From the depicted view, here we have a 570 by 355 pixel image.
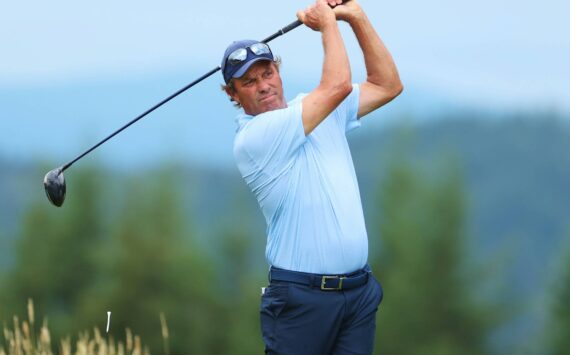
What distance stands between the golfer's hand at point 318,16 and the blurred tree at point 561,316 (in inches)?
1017

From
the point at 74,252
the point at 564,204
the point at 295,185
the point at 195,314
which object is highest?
the point at 295,185

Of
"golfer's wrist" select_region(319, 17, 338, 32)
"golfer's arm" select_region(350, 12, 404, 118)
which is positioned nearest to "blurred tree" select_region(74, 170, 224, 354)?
"golfer's arm" select_region(350, 12, 404, 118)

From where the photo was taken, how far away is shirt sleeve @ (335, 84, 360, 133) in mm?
4770

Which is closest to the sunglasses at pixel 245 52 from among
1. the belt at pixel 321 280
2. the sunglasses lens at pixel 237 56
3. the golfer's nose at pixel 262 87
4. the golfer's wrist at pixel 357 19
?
the sunglasses lens at pixel 237 56

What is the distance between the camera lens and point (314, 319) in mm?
4488

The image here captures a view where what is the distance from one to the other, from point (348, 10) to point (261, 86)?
519 mm

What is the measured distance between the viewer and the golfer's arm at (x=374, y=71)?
4883 mm

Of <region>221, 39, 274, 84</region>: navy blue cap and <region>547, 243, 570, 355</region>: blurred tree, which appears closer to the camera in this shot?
<region>221, 39, 274, 84</region>: navy blue cap

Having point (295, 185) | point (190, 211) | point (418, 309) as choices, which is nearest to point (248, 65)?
point (295, 185)

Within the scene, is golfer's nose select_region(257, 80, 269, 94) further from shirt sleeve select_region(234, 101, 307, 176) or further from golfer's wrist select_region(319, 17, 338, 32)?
golfer's wrist select_region(319, 17, 338, 32)

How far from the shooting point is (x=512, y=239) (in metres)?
34.1

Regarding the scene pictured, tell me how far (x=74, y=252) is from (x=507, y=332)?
14.8 m

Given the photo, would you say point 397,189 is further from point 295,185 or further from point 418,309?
point 295,185

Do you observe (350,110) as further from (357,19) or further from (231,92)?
(231,92)
